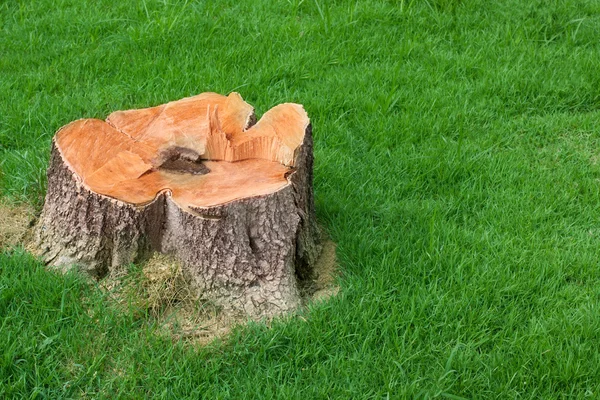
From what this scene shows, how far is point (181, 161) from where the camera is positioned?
3.53 meters

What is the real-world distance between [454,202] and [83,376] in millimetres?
2014

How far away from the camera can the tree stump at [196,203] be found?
3.25m

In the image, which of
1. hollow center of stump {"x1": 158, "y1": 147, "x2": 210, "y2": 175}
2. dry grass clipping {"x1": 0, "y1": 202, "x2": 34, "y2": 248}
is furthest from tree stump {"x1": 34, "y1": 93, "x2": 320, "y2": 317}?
dry grass clipping {"x1": 0, "y1": 202, "x2": 34, "y2": 248}

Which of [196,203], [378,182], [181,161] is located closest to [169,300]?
[196,203]

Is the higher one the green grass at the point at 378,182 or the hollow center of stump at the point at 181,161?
the hollow center of stump at the point at 181,161

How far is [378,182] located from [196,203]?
1347 millimetres

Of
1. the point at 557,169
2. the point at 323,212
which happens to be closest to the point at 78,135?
the point at 323,212

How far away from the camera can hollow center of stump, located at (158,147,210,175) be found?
348cm

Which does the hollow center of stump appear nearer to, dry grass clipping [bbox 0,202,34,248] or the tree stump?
the tree stump

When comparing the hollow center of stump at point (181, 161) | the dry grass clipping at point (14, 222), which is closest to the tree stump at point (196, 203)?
the hollow center of stump at point (181, 161)

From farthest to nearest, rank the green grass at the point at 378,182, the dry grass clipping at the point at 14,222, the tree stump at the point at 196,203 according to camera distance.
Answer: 1. the dry grass clipping at the point at 14,222
2. the tree stump at the point at 196,203
3. the green grass at the point at 378,182

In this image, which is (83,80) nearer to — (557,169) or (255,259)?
(255,259)

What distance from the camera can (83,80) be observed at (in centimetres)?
512

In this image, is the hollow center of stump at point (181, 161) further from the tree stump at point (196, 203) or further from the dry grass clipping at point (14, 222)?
the dry grass clipping at point (14, 222)
